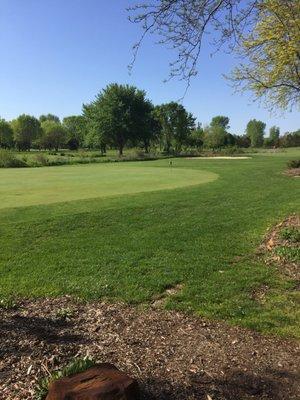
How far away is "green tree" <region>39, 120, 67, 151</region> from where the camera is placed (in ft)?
386

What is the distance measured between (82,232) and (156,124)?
7931 cm

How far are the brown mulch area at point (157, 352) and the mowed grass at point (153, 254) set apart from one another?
2.11 ft

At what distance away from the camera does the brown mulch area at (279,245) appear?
859 cm

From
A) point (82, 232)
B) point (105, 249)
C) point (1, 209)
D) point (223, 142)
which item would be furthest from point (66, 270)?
point (223, 142)

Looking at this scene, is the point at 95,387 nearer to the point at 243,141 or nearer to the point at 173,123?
the point at 173,123

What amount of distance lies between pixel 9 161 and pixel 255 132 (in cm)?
9355

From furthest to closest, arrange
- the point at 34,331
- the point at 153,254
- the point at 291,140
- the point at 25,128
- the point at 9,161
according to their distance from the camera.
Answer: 1. the point at 291,140
2. the point at 25,128
3. the point at 9,161
4. the point at 153,254
5. the point at 34,331

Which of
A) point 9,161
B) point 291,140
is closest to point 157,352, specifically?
point 9,161

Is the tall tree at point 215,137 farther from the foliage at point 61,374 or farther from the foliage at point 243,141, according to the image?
the foliage at point 61,374

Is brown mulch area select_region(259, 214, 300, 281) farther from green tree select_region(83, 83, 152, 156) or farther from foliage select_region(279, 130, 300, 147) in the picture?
foliage select_region(279, 130, 300, 147)

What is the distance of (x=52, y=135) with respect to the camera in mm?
117750

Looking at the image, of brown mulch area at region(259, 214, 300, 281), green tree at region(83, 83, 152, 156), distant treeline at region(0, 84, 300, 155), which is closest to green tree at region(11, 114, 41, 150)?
distant treeline at region(0, 84, 300, 155)

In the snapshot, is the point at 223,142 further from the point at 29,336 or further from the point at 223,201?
the point at 29,336

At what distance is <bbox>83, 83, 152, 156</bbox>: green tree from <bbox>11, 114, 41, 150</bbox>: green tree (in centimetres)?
3336
